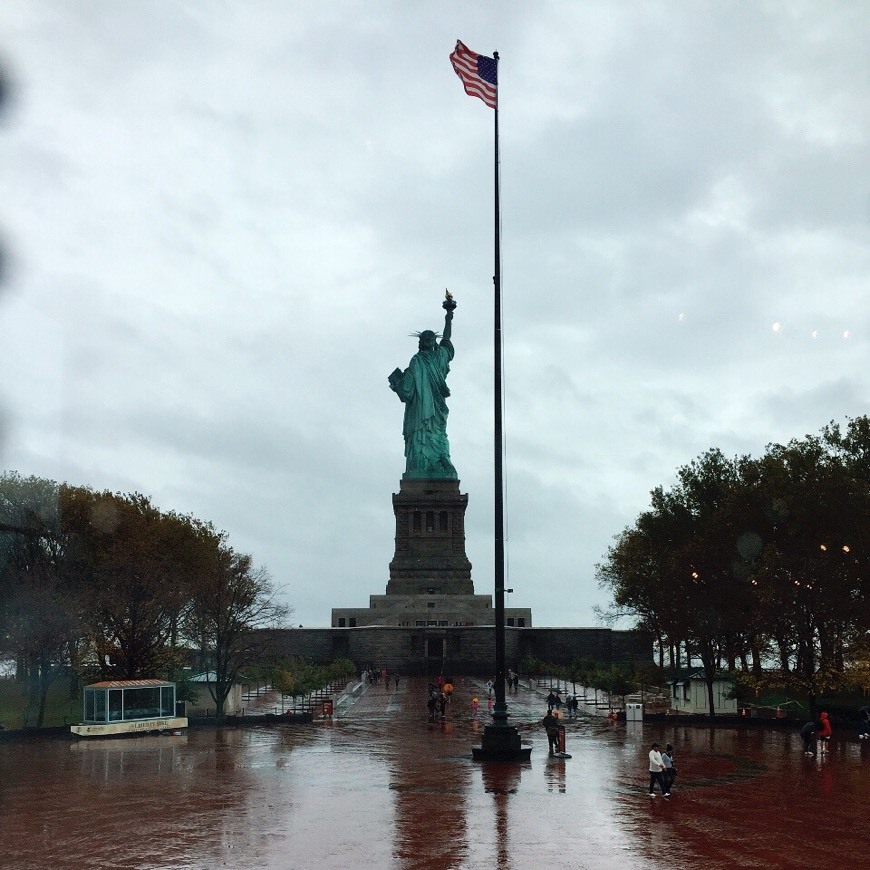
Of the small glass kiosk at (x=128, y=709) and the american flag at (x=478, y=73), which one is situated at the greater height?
the american flag at (x=478, y=73)

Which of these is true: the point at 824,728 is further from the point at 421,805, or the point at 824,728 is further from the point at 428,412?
the point at 428,412

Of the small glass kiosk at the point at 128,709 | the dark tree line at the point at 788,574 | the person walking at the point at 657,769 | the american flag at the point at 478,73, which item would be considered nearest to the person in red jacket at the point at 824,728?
the dark tree line at the point at 788,574

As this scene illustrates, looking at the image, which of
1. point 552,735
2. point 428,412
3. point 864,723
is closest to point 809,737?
point 864,723

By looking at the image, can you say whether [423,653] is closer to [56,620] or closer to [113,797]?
[56,620]

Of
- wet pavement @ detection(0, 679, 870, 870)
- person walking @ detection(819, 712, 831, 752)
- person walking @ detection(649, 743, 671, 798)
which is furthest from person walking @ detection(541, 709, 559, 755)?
person walking @ detection(819, 712, 831, 752)

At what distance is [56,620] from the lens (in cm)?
4603

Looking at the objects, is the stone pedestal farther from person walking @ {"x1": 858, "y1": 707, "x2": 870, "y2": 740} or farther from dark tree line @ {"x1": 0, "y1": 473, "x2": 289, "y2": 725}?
person walking @ {"x1": 858, "y1": 707, "x2": 870, "y2": 740}

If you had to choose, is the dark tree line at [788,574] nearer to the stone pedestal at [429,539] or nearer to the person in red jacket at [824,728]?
the person in red jacket at [824,728]

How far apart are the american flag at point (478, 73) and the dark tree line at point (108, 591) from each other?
2911 cm

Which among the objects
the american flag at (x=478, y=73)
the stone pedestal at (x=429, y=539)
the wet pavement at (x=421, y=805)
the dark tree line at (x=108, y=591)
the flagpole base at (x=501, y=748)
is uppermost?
the american flag at (x=478, y=73)

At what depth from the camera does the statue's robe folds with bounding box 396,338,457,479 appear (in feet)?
341

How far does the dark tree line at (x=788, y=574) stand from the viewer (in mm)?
41938

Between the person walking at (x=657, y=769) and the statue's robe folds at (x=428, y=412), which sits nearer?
the person walking at (x=657, y=769)

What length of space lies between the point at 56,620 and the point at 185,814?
1109 inches
